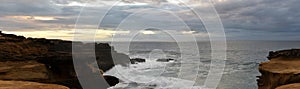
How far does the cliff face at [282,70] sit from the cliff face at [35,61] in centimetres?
867

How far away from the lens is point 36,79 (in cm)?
1142

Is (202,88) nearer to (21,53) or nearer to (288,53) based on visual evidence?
(288,53)

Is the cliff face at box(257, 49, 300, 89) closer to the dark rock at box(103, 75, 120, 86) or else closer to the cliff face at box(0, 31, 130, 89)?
the cliff face at box(0, 31, 130, 89)

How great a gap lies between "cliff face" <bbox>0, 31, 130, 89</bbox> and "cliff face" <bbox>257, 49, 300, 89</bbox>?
8665 mm

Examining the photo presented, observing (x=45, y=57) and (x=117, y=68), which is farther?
(x=117, y=68)

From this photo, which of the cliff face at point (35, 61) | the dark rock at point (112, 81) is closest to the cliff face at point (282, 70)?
the cliff face at point (35, 61)

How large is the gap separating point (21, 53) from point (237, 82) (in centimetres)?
2642

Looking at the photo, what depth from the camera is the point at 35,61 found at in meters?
13.1

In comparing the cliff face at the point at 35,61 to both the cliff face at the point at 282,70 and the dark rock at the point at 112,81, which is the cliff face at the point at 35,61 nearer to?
the dark rock at the point at 112,81

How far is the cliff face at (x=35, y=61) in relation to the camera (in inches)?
454

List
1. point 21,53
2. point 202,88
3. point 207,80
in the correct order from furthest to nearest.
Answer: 1. point 207,80
2. point 202,88
3. point 21,53

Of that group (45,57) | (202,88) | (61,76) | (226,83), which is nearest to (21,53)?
(45,57)

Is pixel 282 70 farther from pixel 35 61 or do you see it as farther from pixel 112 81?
pixel 112 81

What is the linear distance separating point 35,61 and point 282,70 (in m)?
10.0
